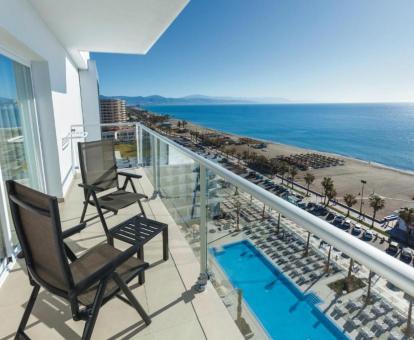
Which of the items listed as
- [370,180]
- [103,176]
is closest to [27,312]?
[103,176]

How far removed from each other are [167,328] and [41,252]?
97 centimetres

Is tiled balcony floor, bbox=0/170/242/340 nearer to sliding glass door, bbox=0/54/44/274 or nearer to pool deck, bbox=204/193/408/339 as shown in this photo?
sliding glass door, bbox=0/54/44/274

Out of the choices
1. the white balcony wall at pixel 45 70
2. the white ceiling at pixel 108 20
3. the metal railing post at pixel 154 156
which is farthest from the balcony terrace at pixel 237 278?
the white ceiling at pixel 108 20

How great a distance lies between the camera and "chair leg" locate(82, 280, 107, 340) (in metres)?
1.39

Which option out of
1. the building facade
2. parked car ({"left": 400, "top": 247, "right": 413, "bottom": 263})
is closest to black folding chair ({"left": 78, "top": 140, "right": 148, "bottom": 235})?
parked car ({"left": 400, "top": 247, "right": 413, "bottom": 263})

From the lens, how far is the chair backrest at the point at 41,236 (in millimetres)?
1204

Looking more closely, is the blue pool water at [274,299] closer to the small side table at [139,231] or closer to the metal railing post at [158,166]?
the small side table at [139,231]

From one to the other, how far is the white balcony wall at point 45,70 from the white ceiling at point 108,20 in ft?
0.66

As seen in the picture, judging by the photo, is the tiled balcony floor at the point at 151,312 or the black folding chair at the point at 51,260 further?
the tiled balcony floor at the point at 151,312

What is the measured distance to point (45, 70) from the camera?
373 centimetres

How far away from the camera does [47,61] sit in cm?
375

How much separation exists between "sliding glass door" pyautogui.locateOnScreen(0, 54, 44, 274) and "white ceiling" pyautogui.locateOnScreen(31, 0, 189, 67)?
2.90 feet

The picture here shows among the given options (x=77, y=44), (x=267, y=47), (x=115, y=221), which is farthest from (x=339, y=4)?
(x=115, y=221)

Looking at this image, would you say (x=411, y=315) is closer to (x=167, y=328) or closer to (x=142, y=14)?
(x=167, y=328)
